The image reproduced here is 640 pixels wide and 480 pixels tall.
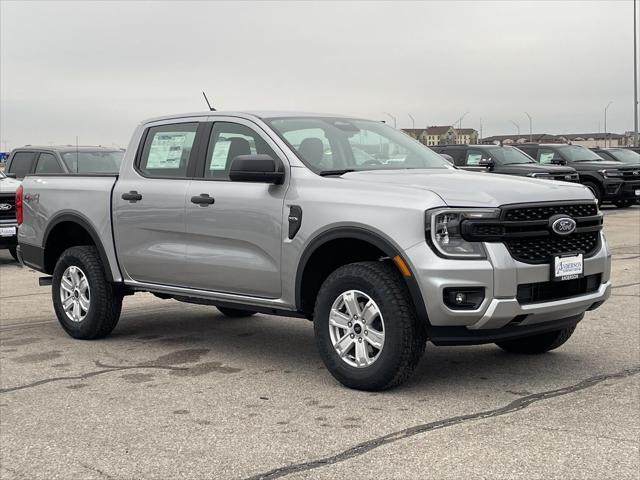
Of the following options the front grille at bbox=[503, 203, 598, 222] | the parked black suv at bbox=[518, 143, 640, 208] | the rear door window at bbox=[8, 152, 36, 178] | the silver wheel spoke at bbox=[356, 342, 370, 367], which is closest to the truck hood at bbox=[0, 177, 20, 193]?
the rear door window at bbox=[8, 152, 36, 178]

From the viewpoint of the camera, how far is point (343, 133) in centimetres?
711

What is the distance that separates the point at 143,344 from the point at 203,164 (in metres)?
1.65

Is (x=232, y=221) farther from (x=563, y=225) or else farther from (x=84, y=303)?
(x=563, y=225)

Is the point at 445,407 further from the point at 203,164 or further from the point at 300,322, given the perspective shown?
the point at 300,322

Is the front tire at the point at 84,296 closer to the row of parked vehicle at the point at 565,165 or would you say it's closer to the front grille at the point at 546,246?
the front grille at the point at 546,246

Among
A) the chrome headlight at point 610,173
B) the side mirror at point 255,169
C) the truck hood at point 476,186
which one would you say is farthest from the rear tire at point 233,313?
the chrome headlight at point 610,173

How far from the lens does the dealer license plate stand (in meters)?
5.89

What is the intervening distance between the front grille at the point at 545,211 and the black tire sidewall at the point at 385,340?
90 centimetres

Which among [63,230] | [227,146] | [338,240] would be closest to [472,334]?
[338,240]

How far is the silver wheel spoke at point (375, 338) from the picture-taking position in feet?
19.2

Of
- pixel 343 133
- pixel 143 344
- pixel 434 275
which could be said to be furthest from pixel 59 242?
pixel 434 275

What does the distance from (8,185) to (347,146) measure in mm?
9499

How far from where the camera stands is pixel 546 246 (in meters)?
5.91

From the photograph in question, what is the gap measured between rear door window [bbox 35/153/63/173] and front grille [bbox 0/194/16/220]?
1.87 metres
